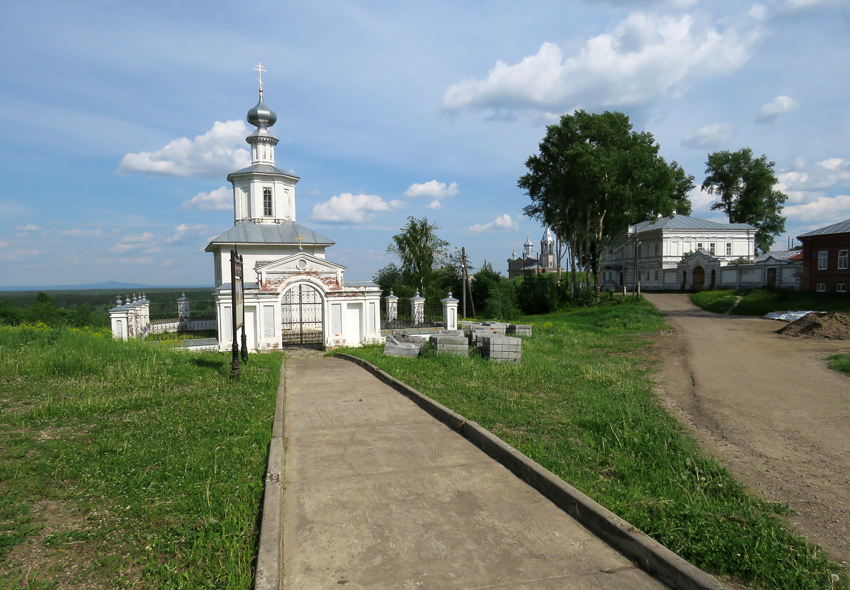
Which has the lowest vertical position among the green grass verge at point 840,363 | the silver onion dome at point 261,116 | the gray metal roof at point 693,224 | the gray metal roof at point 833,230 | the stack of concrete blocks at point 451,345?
the green grass verge at point 840,363

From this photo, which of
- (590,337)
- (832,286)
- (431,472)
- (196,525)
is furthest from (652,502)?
(832,286)

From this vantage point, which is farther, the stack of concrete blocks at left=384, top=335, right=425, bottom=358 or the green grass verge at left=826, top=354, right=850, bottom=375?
the stack of concrete blocks at left=384, top=335, right=425, bottom=358

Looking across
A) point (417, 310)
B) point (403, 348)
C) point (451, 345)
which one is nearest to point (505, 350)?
point (451, 345)

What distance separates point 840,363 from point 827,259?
787 inches

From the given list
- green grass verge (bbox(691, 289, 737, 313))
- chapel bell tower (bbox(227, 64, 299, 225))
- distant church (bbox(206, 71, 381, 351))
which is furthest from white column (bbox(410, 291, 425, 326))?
green grass verge (bbox(691, 289, 737, 313))

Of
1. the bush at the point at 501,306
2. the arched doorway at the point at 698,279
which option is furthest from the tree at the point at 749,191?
the bush at the point at 501,306

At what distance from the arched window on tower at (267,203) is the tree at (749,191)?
46147 millimetres

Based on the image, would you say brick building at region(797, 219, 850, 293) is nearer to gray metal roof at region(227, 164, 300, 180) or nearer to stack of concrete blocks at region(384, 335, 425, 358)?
stack of concrete blocks at region(384, 335, 425, 358)

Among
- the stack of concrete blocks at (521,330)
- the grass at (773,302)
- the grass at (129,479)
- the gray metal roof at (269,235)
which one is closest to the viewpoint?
the grass at (129,479)

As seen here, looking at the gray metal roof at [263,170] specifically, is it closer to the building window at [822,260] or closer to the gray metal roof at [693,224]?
the building window at [822,260]

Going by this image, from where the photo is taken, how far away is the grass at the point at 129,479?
11.9 ft

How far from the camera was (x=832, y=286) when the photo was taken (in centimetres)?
2775

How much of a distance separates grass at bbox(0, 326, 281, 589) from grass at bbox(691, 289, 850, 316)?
28.8m

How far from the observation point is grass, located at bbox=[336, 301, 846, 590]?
12.4 feet
